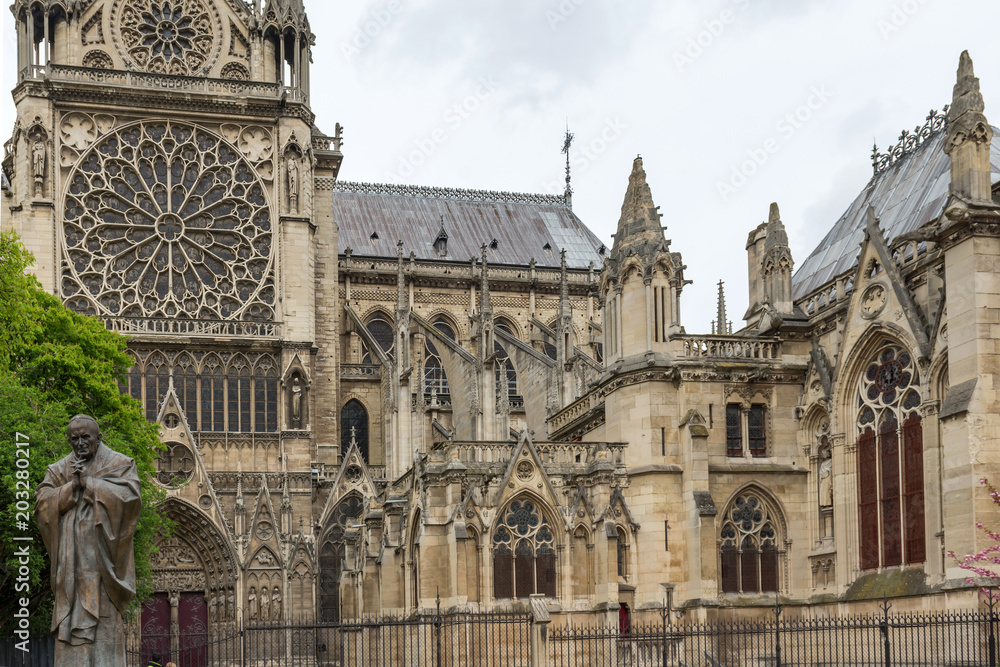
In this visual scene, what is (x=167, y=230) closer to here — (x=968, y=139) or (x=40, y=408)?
(x=40, y=408)

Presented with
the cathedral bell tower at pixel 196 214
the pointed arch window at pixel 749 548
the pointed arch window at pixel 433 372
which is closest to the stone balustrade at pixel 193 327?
the cathedral bell tower at pixel 196 214

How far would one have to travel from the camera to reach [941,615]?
2214 centimetres

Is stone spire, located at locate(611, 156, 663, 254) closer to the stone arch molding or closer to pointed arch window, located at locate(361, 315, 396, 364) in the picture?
the stone arch molding

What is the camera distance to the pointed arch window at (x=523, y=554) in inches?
1138

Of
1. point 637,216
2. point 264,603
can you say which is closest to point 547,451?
point 637,216

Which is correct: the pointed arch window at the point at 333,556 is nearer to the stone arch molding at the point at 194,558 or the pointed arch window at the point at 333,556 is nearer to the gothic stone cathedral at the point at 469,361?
the gothic stone cathedral at the point at 469,361

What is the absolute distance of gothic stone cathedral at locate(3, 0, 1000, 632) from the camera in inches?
1057

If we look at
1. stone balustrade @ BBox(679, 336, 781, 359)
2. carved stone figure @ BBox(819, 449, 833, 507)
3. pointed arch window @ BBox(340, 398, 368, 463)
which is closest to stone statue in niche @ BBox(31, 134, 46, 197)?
pointed arch window @ BBox(340, 398, 368, 463)

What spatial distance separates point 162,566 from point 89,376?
15023 millimetres

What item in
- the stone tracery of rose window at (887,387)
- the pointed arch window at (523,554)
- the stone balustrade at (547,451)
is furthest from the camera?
the stone balustrade at (547,451)

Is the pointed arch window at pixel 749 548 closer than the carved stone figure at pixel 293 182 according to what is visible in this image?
Yes

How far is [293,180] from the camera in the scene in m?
47.3

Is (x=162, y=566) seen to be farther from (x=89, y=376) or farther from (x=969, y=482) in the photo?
(x=969, y=482)

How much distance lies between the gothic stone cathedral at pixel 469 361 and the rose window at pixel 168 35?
0.13 metres
